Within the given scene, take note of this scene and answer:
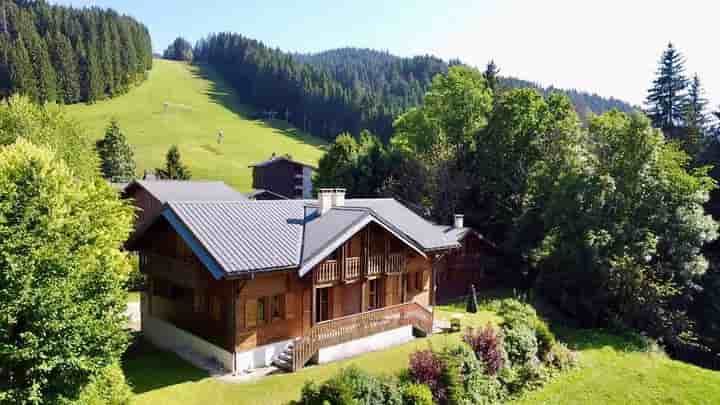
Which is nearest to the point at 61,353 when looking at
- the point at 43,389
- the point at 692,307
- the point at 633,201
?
the point at 43,389

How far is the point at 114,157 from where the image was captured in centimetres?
6800

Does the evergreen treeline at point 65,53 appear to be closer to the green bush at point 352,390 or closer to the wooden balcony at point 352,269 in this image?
Answer: the wooden balcony at point 352,269

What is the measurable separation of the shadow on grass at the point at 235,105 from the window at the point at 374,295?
279ft

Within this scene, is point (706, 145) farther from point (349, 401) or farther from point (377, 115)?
point (377, 115)

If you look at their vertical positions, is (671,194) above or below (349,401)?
Answer: above

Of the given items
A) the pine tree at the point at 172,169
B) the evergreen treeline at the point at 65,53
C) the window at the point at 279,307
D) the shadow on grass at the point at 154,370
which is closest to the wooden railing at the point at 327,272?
the window at the point at 279,307

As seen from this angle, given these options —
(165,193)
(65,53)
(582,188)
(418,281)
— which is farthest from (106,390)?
(65,53)

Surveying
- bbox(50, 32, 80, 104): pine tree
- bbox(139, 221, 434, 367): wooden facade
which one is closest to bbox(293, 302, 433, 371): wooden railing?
bbox(139, 221, 434, 367): wooden facade

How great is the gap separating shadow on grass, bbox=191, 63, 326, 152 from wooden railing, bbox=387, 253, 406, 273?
279 ft

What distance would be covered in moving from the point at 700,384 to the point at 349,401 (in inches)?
741

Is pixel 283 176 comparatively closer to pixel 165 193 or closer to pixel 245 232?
pixel 165 193

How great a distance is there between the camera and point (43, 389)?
12625 mm

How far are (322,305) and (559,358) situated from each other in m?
12.6

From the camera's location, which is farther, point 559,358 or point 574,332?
point 574,332
